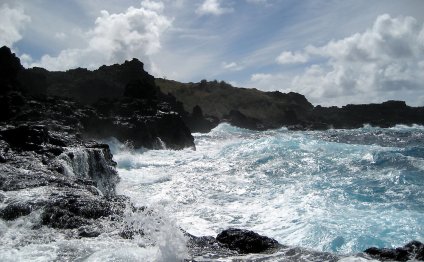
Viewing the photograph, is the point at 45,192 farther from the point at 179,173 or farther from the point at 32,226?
the point at 179,173

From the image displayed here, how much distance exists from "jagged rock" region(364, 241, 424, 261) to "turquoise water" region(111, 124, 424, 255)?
2385 mm

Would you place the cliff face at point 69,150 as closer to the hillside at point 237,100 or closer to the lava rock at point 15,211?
the lava rock at point 15,211

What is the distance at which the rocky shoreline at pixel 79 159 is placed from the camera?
330 inches

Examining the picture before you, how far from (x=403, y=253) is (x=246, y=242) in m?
2.96

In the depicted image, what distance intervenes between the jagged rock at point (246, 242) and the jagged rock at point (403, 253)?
1.94 metres

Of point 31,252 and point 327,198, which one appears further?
point 327,198

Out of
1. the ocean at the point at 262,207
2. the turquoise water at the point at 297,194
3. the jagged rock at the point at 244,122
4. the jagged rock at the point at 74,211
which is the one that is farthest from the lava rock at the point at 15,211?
the jagged rock at the point at 244,122

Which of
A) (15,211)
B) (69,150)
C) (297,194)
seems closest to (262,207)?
(297,194)

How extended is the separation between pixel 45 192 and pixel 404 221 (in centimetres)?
1125

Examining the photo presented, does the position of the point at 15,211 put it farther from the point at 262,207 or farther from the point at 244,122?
the point at 244,122

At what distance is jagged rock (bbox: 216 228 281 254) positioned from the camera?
8156 mm

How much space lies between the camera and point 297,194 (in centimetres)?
1770

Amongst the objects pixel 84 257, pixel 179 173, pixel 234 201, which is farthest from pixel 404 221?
pixel 179 173

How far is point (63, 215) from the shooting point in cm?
898
